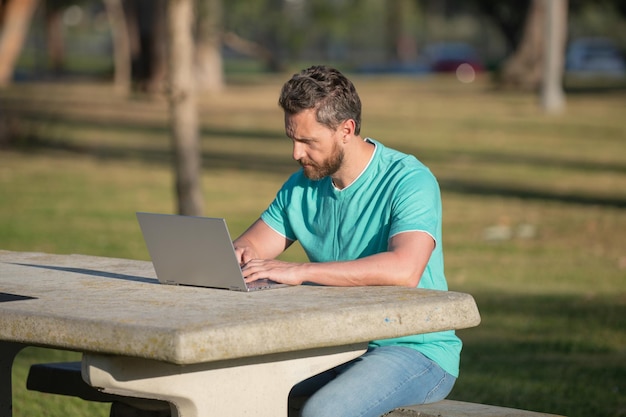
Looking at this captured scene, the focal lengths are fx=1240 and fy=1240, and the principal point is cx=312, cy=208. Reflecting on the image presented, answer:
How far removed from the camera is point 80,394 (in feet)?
17.3

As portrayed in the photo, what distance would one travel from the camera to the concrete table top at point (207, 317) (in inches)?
146

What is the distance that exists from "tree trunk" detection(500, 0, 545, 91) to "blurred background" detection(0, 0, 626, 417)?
68mm

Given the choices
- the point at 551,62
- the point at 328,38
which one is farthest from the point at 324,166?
the point at 328,38

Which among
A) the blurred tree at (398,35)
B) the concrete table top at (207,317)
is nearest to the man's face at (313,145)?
the concrete table top at (207,317)

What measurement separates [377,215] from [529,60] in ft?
134

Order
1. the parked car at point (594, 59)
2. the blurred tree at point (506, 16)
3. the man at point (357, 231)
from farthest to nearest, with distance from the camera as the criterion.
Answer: the parked car at point (594, 59)
the blurred tree at point (506, 16)
the man at point (357, 231)

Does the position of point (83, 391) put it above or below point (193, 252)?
below

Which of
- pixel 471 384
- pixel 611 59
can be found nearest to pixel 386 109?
pixel 471 384

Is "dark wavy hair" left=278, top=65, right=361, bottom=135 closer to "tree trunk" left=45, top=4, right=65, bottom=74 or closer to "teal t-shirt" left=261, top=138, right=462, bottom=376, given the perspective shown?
"teal t-shirt" left=261, top=138, right=462, bottom=376

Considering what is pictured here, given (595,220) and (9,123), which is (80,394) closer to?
(595,220)

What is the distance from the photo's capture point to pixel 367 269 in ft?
15.0

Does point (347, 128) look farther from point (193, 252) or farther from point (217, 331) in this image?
point (217, 331)

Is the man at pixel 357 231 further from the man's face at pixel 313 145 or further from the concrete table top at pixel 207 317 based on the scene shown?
the concrete table top at pixel 207 317

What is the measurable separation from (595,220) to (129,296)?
434 inches
